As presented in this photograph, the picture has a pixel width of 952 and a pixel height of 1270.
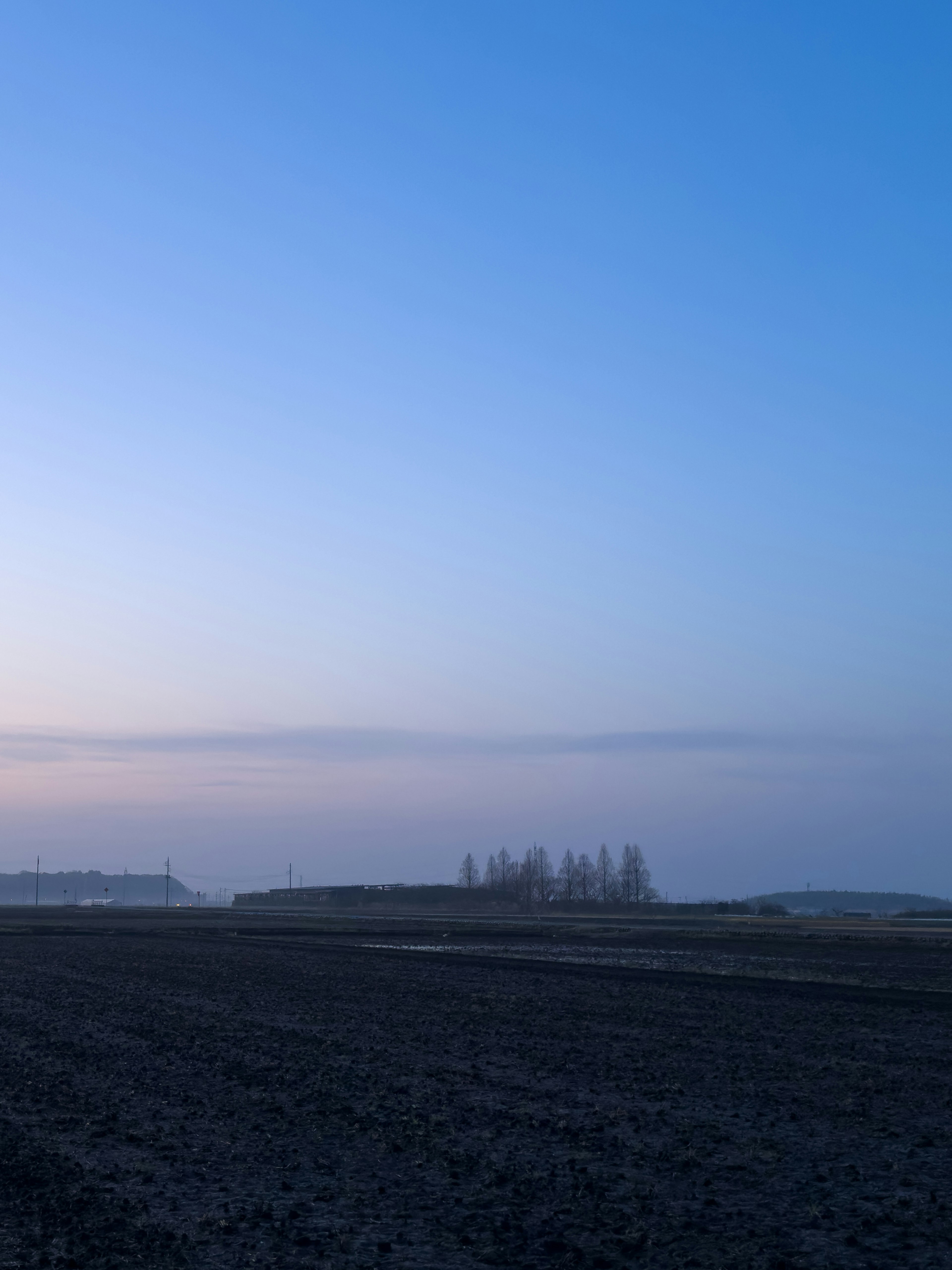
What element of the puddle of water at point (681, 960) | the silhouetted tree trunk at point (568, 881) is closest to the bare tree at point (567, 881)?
the silhouetted tree trunk at point (568, 881)

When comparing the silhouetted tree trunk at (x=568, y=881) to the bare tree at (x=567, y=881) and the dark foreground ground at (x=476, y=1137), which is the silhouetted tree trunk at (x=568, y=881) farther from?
the dark foreground ground at (x=476, y=1137)

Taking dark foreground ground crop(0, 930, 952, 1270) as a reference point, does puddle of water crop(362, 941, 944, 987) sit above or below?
below

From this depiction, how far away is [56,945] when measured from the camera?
54594mm

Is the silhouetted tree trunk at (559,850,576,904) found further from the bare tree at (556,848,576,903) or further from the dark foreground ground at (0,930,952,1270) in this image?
the dark foreground ground at (0,930,952,1270)

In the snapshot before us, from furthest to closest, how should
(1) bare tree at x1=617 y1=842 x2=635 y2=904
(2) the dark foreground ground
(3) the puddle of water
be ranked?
1. (1) bare tree at x1=617 y1=842 x2=635 y2=904
2. (3) the puddle of water
3. (2) the dark foreground ground

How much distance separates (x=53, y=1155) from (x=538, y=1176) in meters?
4.84

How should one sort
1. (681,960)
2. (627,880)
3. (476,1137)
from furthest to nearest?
(627,880) → (681,960) → (476,1137)

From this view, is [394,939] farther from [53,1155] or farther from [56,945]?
[53,1155]

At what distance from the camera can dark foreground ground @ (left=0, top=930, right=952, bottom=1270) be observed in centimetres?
888

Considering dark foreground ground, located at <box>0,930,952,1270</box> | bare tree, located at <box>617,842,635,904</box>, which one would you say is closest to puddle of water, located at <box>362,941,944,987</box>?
dark foreground ground, located at <box>0,930,952,1270</box>

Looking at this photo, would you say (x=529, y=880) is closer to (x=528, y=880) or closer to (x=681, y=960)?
(x=528, y=880)

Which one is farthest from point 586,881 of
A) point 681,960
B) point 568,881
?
point 681,960

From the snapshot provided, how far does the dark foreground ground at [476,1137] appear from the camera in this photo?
29.1 ft

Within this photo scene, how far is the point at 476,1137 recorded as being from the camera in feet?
40.9
